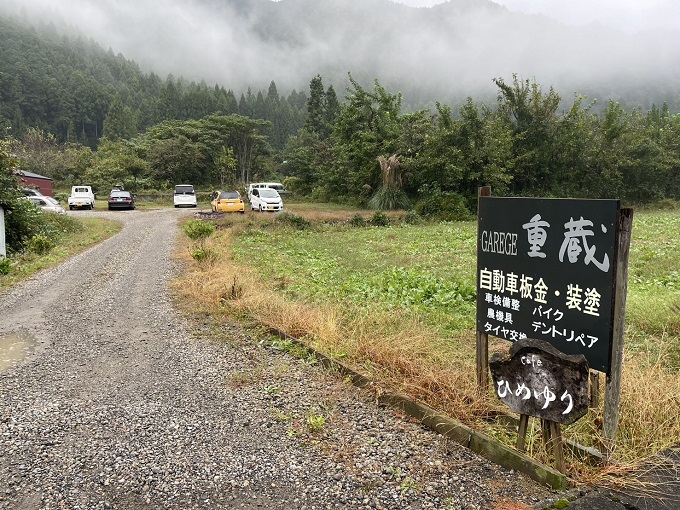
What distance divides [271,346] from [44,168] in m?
52.3

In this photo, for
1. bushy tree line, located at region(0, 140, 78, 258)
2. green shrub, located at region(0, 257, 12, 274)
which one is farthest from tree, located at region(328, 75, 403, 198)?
green shrub, located at region(0, 257, 12, 274)

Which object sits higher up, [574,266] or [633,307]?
[574,266]

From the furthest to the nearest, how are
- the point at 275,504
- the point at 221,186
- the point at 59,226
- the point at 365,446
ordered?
the point at 221,186
the point at 59,226
the point at 365,446
the point at 275,504

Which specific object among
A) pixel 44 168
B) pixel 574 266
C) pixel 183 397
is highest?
pixel 44 168

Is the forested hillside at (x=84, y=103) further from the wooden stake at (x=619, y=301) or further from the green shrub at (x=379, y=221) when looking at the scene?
the wooden stake at (x=619, y=301)

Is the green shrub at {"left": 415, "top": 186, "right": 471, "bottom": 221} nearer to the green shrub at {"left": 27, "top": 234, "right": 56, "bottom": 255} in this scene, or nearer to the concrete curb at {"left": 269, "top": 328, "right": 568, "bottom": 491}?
the green shrub at {"left": 27, "top": 234, "right": 56, "bottom": 255}

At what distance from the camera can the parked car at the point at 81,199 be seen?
28859 millimetres

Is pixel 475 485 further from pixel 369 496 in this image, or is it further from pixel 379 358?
pixel 379 358

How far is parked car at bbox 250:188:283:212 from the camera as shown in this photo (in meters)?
25.8

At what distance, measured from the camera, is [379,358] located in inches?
183

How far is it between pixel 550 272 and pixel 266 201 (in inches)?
928

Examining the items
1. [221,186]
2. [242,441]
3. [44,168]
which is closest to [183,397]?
[242,441]

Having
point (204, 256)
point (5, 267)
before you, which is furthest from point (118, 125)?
point (204, 256)

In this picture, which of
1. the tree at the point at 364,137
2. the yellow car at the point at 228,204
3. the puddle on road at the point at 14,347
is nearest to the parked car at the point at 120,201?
the yellow car at the point at 228,204
